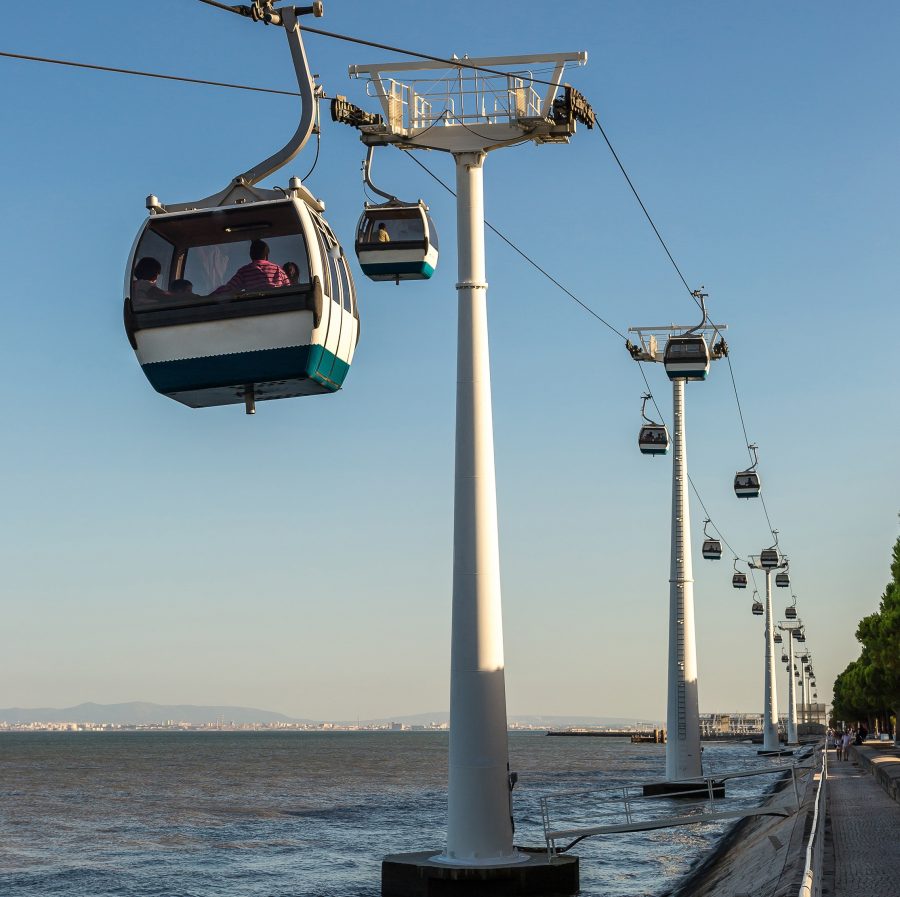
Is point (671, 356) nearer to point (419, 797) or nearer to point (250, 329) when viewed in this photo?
point (250, 329)

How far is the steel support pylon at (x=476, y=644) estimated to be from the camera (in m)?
22.0

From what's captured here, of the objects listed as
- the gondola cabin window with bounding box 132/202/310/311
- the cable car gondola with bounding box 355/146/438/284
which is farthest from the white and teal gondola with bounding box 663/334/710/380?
the gondola cabin window with bounding box 132/202/310/311

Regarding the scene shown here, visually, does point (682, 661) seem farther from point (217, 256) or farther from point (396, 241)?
point (217, 256)

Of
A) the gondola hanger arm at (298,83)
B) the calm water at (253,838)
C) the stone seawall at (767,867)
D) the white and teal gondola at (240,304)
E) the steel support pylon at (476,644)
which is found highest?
the gondola hanger arm at (298,83)

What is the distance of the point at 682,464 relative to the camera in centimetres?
5041

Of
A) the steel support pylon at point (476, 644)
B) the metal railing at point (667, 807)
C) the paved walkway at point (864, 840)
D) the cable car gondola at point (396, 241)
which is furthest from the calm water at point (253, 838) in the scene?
the cable car gondola at point (396, 241)

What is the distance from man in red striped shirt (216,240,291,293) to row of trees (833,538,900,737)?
52349 mm

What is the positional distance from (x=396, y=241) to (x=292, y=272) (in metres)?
7.41

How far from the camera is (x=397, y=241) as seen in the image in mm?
21328

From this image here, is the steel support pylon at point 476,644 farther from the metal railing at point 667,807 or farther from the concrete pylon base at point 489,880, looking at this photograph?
the metal railing at point 667,807

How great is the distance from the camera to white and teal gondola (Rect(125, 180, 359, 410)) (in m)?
14.0

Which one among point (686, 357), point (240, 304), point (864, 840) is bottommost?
point (864, 840)

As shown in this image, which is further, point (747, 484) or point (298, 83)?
point (747, 484)

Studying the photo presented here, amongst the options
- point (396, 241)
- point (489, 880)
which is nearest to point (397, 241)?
point (396, 241)
